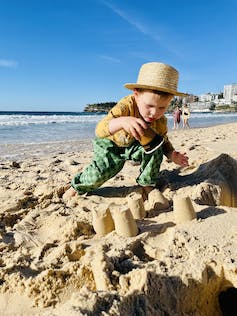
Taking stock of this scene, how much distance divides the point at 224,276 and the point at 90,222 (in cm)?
102

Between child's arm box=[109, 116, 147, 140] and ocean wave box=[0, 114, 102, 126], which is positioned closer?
child's arm box=[109, 116, 147, 140]

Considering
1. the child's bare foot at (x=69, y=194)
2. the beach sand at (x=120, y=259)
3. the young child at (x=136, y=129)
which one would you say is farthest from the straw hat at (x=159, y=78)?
the child's bare foot at (x=69, y=194)

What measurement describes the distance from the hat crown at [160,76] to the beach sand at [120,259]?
0.80 meters

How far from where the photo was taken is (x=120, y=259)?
5.05 ft

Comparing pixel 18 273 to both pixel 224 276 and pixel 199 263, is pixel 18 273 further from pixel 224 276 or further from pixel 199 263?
pixel 224 276

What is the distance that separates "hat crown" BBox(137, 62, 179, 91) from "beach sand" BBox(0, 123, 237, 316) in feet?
2.62

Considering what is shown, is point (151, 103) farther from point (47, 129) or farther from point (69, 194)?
point (47, 129)

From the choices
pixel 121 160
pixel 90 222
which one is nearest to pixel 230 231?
pixel 90 222

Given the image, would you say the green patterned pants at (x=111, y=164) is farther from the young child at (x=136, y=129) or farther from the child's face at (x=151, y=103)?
the child's face at (x=151, y=103)

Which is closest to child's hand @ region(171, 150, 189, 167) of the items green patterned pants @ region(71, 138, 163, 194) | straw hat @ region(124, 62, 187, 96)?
green patterned pants @ region(71, 138, 163, 194)

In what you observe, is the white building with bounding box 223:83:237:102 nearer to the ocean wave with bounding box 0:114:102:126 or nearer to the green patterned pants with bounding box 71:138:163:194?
the ocean wave with bounding box 0:114:102:126

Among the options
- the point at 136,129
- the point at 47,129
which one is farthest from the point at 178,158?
the point at 47,129

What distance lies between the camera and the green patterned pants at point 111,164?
2.77 m

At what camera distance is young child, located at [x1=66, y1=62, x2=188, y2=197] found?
2.37 m
